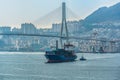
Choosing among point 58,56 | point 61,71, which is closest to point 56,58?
point 58,56

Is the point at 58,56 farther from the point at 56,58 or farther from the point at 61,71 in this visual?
the point at 61,71

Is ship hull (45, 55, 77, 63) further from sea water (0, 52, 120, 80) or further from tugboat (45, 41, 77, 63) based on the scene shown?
sea water (0, 52, 120, 80)

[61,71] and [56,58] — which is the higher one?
[56,58]

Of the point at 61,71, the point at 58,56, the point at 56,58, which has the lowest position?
the point at 61,71

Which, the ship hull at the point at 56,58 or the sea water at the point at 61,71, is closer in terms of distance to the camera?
the sea water at the point at 61,71

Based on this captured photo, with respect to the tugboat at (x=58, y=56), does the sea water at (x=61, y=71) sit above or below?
below

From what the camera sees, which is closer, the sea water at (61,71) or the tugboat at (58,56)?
the sea water at (61,71)

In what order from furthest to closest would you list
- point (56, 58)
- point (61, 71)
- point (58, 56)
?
point (58, 56) → point (56, 58) → point (61, 71)

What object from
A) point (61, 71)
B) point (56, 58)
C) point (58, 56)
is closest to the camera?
point (61, 71)

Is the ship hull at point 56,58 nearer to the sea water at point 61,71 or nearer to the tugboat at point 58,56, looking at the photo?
the tugboat at point 58,56

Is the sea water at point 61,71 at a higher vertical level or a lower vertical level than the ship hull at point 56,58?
lower

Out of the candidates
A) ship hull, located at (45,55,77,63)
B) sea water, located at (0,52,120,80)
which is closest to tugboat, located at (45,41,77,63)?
ship hull, located at (45,55,77,63)

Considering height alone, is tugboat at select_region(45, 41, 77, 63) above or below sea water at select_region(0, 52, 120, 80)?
above

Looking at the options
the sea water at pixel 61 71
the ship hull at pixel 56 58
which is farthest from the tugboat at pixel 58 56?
the sea water at pixel 61 71
